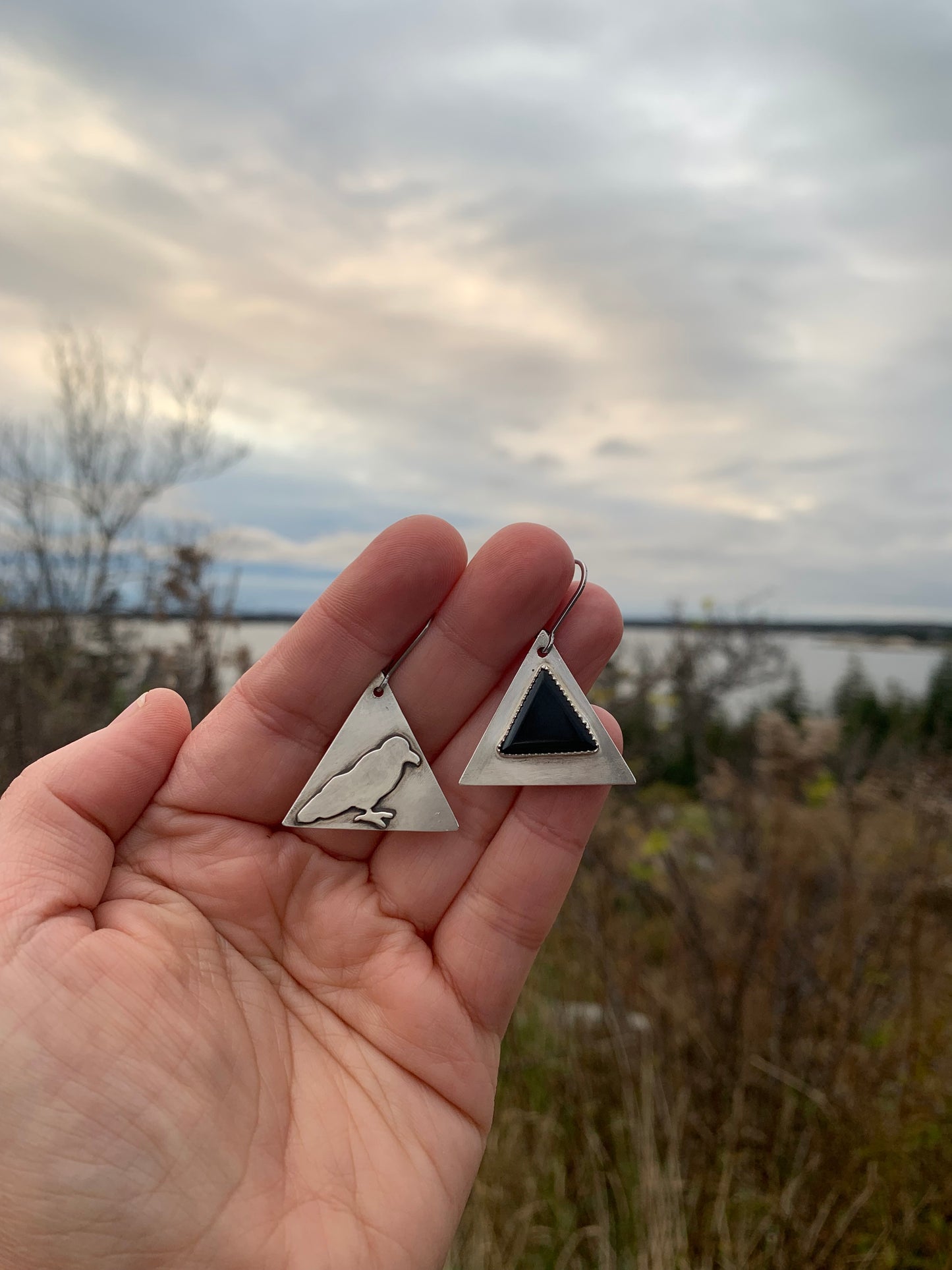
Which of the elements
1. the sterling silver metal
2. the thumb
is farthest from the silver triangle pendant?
the thumb

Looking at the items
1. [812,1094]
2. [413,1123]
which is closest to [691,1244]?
[812,1094]

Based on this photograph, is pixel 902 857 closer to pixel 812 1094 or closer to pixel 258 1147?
pixel 812 1094

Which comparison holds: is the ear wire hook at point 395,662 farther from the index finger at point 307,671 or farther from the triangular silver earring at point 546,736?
the triangular silver earring at point 546,736

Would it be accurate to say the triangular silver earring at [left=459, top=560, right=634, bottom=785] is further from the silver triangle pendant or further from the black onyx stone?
the silver triangle pendant

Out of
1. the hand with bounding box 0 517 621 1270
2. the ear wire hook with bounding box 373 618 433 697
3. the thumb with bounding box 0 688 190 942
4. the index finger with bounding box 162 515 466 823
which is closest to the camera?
the hand with bounding box 0 517 621 1270

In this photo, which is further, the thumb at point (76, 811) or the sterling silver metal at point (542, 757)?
the sterling silver metal at point (542, 757)

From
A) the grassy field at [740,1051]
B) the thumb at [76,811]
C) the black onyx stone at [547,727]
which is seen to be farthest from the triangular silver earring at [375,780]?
the grassy field at [740,1051]

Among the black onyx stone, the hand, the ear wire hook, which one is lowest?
the hand
